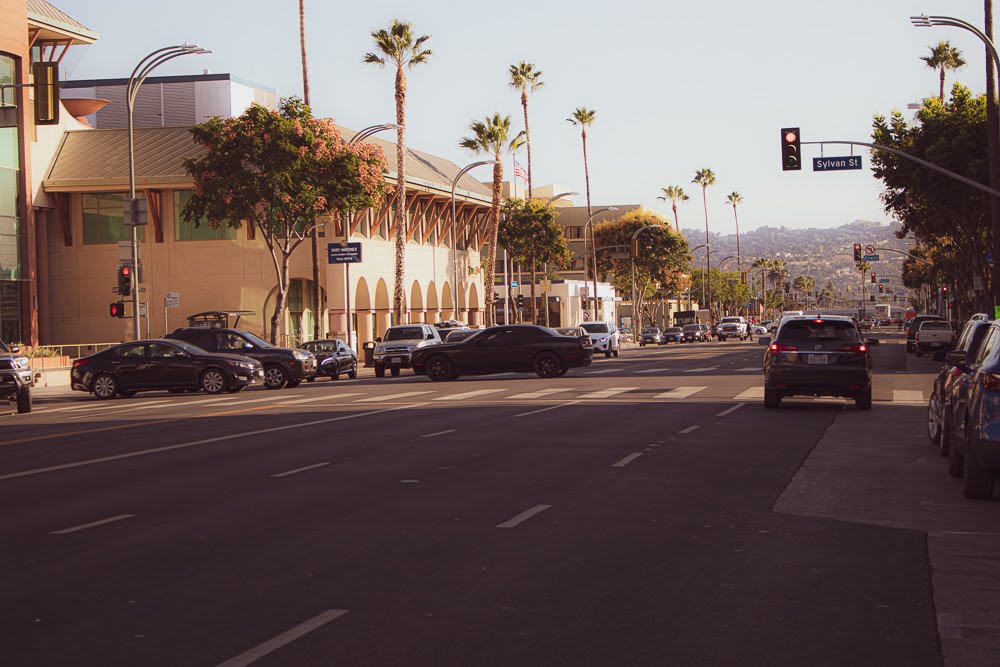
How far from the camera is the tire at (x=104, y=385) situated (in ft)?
114

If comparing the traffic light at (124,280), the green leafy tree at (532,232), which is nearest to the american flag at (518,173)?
the green leafy tree at (532,232)

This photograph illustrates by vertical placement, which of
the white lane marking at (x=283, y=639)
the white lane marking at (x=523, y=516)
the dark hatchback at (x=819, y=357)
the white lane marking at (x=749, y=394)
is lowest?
the white lane marking at (x=749, y=394)

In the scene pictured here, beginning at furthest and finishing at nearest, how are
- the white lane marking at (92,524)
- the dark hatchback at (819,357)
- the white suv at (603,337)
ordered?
the white suv at (603,337)
the dark hatchback at (819,357)
the white lane marking at (92,524)

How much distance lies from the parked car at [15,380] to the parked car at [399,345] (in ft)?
53.5

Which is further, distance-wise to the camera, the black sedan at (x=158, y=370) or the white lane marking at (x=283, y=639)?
the black sedan at (x=158, y=370)

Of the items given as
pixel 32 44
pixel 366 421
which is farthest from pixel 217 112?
pixel 366 421

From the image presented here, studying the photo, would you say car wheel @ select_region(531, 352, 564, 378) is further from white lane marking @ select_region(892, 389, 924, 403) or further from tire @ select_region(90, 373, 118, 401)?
tire @ select_region(90, 373, 118, 401)

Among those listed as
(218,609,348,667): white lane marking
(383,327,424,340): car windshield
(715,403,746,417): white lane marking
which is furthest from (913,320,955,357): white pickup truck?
(218,609,348,667): white lane marking

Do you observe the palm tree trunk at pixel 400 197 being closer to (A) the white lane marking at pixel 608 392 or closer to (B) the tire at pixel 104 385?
(B) the tire at pixel 104 385

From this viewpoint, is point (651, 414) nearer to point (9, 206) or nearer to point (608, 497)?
point (608, 497)

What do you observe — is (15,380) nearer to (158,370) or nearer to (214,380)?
(158,370)

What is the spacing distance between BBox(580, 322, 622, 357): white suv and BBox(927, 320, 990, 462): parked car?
1745 inches

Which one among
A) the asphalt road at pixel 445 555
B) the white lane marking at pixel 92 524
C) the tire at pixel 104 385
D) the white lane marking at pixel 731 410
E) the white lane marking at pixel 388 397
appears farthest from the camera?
the tire at pixel 104 385

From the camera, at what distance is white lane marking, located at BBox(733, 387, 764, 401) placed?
27328 millimetres
